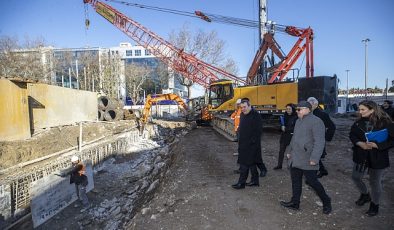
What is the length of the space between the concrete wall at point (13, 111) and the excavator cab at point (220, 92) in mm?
10219

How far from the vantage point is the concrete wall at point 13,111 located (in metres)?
12.5

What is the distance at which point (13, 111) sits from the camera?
13.1 m

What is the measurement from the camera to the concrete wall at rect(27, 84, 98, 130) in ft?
51.4

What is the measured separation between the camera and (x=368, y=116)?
4211 mm

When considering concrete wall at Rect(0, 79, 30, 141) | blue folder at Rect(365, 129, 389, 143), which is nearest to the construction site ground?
blue folder at Rect(365, 129, 389, 143)

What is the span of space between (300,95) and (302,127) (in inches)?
415

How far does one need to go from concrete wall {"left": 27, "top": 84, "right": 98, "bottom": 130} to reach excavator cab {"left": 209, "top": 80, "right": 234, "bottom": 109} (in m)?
9.01

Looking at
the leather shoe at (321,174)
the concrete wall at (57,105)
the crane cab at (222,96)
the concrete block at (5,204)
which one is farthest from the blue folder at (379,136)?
the concrete wall at (57,105)

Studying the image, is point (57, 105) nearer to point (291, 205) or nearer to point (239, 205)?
point (239, 205)

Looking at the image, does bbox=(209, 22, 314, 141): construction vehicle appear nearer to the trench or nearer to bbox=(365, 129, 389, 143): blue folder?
the trench

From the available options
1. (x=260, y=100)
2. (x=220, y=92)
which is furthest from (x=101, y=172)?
(x=220, y=92)

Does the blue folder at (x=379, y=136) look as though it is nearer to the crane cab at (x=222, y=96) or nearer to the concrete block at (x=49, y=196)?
the concrete block at (x=49, y=196)

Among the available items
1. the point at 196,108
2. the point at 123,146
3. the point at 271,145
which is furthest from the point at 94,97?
the point at 271,145

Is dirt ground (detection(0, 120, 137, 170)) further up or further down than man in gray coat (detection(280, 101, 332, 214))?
further down
